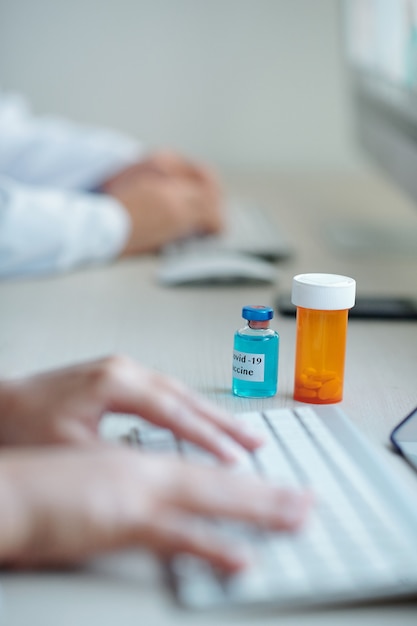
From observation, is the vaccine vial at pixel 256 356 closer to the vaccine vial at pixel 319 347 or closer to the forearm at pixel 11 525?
the vaccine vial at pixel 319 347

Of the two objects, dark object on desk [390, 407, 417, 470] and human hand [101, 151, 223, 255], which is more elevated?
dark object on desk [390, 407, 417, 470]

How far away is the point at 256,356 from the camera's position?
735 millimetres

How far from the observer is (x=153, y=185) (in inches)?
54.2

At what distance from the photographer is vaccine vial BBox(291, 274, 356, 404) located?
28.5 inches

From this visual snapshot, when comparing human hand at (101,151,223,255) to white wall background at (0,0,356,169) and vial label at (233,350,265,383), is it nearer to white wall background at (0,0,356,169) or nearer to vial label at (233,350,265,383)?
vial label at (233,350,265,383)

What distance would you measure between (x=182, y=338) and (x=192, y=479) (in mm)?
424

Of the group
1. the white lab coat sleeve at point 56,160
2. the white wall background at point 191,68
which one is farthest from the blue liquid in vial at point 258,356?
the white wall background at point 191,68

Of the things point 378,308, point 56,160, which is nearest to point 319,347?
point 378,308

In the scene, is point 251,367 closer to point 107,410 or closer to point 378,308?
point 107,410

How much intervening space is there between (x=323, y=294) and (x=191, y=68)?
1758mm

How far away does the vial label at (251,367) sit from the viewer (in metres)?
0.73

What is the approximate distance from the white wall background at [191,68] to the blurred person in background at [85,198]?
0.61 m

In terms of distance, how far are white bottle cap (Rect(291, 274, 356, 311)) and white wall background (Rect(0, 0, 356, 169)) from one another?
5.62 ft

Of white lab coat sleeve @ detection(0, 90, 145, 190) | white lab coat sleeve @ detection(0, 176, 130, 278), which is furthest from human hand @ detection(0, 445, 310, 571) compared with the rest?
white lab coat sleeve @ detection(0, 90, 145, 190)
